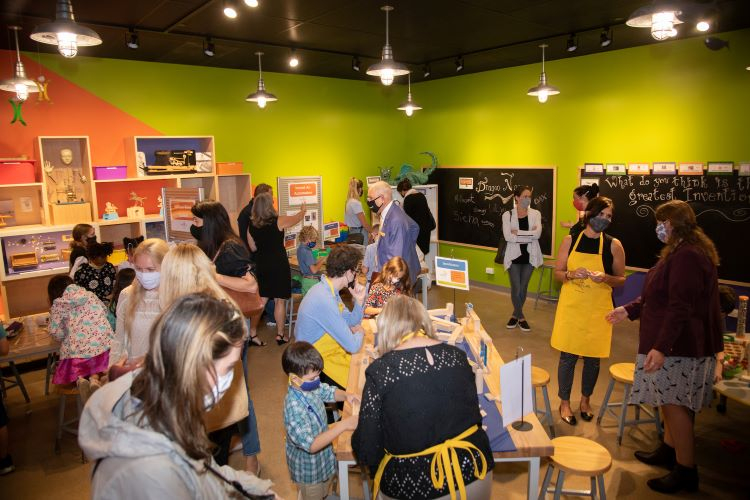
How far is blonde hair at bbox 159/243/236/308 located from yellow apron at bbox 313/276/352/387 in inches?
31.3

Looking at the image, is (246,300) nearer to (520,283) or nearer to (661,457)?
(661,457)

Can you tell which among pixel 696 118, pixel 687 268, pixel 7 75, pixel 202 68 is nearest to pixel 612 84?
pixel 696 118

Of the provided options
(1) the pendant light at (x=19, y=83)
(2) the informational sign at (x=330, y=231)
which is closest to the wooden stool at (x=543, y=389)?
(2) the informational sign at (x=330, y=231)

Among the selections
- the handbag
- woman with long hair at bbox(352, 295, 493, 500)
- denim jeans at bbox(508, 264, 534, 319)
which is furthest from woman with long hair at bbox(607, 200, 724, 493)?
denim jeans at bbox(508, 264, 534, 319)

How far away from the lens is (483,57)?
6.87 meters

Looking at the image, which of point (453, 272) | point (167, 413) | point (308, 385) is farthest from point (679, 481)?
point (167, 413)

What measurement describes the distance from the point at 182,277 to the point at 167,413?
1.24 m

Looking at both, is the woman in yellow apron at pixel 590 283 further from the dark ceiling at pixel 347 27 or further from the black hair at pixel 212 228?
the black hair at pixel 212 228

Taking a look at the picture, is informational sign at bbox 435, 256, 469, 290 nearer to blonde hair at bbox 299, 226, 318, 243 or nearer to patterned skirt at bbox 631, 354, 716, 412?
patterned skirt at bbox 631, 354, 716, 412

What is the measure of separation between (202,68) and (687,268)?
632 cm

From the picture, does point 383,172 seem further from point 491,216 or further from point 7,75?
point 7,75

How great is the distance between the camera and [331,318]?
2.89 metres

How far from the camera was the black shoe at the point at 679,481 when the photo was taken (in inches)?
123

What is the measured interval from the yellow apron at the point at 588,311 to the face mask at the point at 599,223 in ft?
0.34
